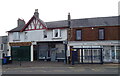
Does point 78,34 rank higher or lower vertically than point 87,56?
higher

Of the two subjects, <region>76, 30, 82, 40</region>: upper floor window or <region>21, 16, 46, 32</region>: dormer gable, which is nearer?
<region>76, 30, 82, 40</region>: upper floor window

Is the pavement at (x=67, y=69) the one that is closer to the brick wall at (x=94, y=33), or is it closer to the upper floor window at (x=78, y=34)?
the brick wall at (x=94, y=33)

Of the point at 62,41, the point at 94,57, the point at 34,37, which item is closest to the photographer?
the point at 94,57

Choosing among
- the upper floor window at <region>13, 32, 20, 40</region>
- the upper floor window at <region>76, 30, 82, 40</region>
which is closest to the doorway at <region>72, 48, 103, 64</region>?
the upper floor window at <region>76, 30, 82, 40</region>

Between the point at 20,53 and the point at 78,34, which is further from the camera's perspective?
the point at 20,53

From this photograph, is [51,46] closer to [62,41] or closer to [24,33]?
[62,41]

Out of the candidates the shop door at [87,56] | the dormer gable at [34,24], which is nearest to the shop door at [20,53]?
the dormer gable at [34,24]

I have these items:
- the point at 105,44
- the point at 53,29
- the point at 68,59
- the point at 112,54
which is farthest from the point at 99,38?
the point at 53,29

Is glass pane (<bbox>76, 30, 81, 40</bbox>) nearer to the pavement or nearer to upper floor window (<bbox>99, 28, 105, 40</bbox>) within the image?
upper floor window (<bbox>99, 28, 105, 40</bbox>)

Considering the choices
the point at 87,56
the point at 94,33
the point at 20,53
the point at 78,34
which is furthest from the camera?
the point at 20,53

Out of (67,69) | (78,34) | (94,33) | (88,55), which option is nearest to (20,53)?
(78,34)

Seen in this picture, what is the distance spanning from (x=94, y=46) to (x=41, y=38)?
1013 cm

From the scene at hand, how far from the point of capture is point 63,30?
26016mm

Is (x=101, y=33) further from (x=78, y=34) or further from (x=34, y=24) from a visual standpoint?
(x=34, y=24)
